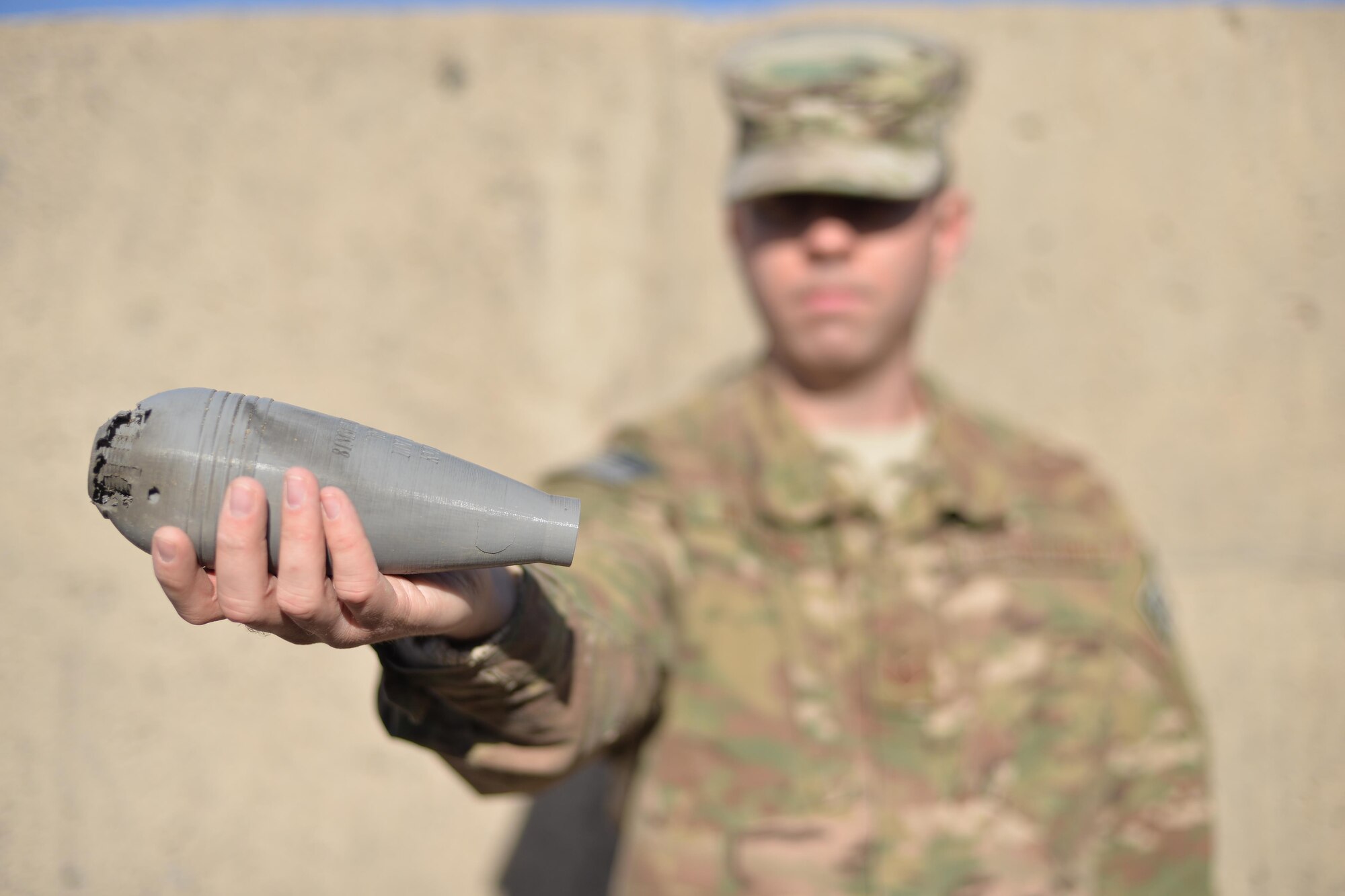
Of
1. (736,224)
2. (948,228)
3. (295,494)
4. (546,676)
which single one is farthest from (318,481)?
(948,228)

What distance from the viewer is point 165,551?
57cm

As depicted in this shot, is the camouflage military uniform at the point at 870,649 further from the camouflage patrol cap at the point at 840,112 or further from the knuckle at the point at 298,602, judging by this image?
the knuckle at the point at 298,602

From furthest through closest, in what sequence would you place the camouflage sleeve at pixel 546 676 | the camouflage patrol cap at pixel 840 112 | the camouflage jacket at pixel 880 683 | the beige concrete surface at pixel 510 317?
the beige concrete surface at pixel 510 317, the camouflage patrol cap at pixel 840 112, the camouflage jacket at pixel 880 683, the camouflage sleeve at pixel 546 676

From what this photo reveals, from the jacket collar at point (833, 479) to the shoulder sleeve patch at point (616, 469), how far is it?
0.54 feet

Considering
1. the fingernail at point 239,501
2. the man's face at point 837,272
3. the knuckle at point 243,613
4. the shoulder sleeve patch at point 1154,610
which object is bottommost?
the shoulder sleeve patch at point 1154,610

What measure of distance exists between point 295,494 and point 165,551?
0.27 ft

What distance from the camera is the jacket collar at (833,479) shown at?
1356 millimetres

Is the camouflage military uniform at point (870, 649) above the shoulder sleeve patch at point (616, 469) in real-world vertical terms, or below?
below

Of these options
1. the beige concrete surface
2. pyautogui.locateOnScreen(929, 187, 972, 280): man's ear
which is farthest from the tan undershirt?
the beige concrete surface

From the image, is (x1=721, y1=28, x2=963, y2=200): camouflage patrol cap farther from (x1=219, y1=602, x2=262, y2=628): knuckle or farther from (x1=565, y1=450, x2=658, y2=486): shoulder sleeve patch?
(x1=219, y1=602, x2=262, y2=628): knuckle

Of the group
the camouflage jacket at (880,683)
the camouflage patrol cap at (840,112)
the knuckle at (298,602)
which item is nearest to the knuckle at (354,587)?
the knuckle at (298,602)

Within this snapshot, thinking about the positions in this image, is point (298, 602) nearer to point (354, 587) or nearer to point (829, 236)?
point (354, 587)

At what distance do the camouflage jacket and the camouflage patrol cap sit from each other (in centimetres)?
34


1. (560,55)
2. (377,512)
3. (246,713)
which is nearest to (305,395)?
(246,713)
